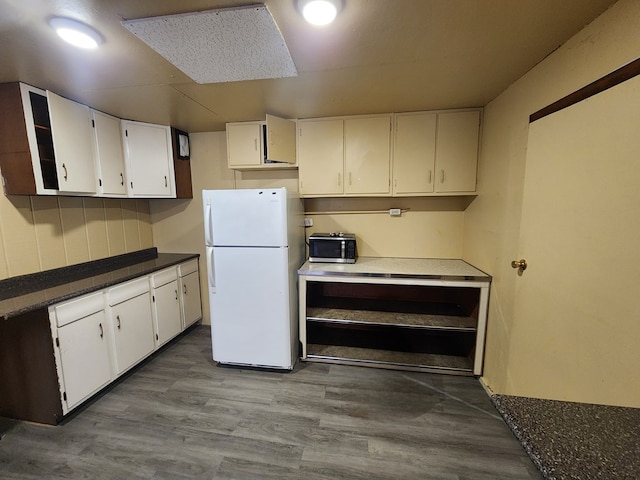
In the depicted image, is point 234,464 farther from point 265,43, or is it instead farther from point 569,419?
point 265,43

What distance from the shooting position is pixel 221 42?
134 cm

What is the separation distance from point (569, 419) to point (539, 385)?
3.49 feet

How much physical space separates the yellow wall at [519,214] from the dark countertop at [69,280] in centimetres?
292

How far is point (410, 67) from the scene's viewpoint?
5.37 feet

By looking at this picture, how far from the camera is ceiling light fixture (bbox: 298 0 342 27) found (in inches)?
42.9

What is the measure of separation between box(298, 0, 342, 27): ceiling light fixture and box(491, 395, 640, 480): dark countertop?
1.56m

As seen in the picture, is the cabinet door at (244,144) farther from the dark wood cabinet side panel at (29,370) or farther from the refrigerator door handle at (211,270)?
the dark wood cabinet side panel at (29,370)

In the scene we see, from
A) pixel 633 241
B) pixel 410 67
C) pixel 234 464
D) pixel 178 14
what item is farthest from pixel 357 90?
pixel 234 464

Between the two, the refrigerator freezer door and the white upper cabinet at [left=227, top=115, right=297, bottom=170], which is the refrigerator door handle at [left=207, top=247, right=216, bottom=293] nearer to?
the refrigerator freezer door

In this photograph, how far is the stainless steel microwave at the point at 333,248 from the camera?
2.57 metres

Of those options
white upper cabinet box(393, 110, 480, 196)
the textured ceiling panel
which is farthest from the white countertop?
the textured ceiling panel

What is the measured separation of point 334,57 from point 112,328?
2561 mm

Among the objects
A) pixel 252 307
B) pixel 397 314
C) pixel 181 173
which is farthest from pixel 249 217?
pixel 397 314

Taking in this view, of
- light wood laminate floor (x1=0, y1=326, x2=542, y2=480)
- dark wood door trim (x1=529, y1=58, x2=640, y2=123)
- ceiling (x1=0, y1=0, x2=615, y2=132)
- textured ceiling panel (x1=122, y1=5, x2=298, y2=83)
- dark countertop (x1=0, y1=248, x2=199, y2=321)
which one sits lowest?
light wood laminate floor (x1=0, y1=326, x2=542, y2=480)
